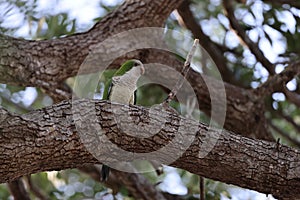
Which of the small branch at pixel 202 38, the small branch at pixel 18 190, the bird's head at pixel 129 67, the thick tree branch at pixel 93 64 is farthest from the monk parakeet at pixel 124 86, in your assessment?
the small branch at pixel 202 38

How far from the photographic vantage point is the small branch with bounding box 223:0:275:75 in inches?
156

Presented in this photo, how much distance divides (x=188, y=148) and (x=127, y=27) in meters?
1.37

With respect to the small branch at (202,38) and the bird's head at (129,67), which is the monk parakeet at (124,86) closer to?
the bird's head at (129,67)

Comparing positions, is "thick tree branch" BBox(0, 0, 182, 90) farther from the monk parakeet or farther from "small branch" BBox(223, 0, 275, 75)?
"small branch" BBox(223, 0, 275, 75)

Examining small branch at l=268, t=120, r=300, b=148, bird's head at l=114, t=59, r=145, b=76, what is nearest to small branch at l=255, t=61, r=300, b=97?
small branch at l=268, t=120, r=300, b=148

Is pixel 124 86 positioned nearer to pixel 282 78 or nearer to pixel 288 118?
pixel 282 78

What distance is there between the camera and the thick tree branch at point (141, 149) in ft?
6.73

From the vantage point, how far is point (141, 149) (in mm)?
2232

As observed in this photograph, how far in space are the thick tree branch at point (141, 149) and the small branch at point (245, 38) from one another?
1.64 meters

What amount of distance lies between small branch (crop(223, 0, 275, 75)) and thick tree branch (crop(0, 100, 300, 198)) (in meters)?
1.64

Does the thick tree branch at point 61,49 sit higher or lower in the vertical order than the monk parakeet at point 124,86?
higher

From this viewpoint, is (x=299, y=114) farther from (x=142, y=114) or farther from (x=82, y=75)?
(x=142, y=114)

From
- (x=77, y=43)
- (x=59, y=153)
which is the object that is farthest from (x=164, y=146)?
(x=77, y=43)

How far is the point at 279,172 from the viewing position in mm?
2334
